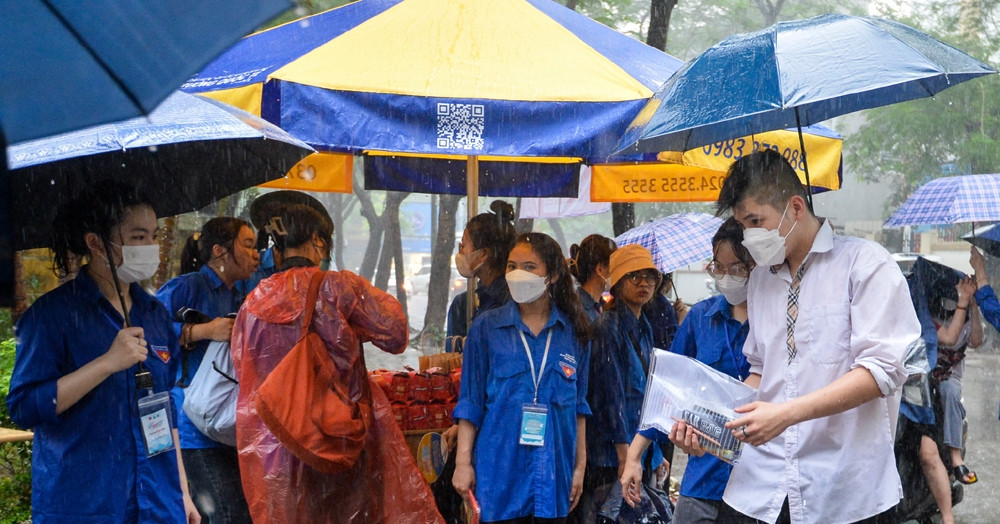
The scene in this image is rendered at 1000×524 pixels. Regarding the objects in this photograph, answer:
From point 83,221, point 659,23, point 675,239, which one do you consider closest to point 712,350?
point 83,221

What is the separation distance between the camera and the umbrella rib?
7.25ft

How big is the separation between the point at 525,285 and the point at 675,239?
3.39 meters

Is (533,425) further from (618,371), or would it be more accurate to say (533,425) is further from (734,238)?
(734,238)

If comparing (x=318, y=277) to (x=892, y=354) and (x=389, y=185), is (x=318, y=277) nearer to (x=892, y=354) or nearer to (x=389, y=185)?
(x=892, y=354)

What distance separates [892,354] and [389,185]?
247 inches

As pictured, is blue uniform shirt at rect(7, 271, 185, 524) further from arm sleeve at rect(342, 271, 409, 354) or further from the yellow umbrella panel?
the yellow umbrella panel

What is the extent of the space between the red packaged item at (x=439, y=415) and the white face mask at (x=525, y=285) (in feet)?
4.12

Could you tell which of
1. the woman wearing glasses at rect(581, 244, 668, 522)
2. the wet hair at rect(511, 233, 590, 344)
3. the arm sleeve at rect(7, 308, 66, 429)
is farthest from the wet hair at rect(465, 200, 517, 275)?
the arm sleeve at rect(7, 308, 66, 429)

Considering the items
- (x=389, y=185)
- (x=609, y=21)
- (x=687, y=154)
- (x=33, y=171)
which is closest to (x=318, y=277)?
(x=33, y=171)

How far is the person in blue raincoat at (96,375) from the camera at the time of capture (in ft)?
11.0

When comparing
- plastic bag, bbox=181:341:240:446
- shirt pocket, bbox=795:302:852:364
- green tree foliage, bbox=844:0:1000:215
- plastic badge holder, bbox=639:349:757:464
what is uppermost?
green tree foliage, bbox=844:0:1000:215

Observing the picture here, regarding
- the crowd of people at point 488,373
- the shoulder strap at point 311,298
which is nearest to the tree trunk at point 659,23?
the crowd of people at point 488,373

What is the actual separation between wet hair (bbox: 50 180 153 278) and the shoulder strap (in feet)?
3.33

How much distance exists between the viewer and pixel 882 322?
3.12m
